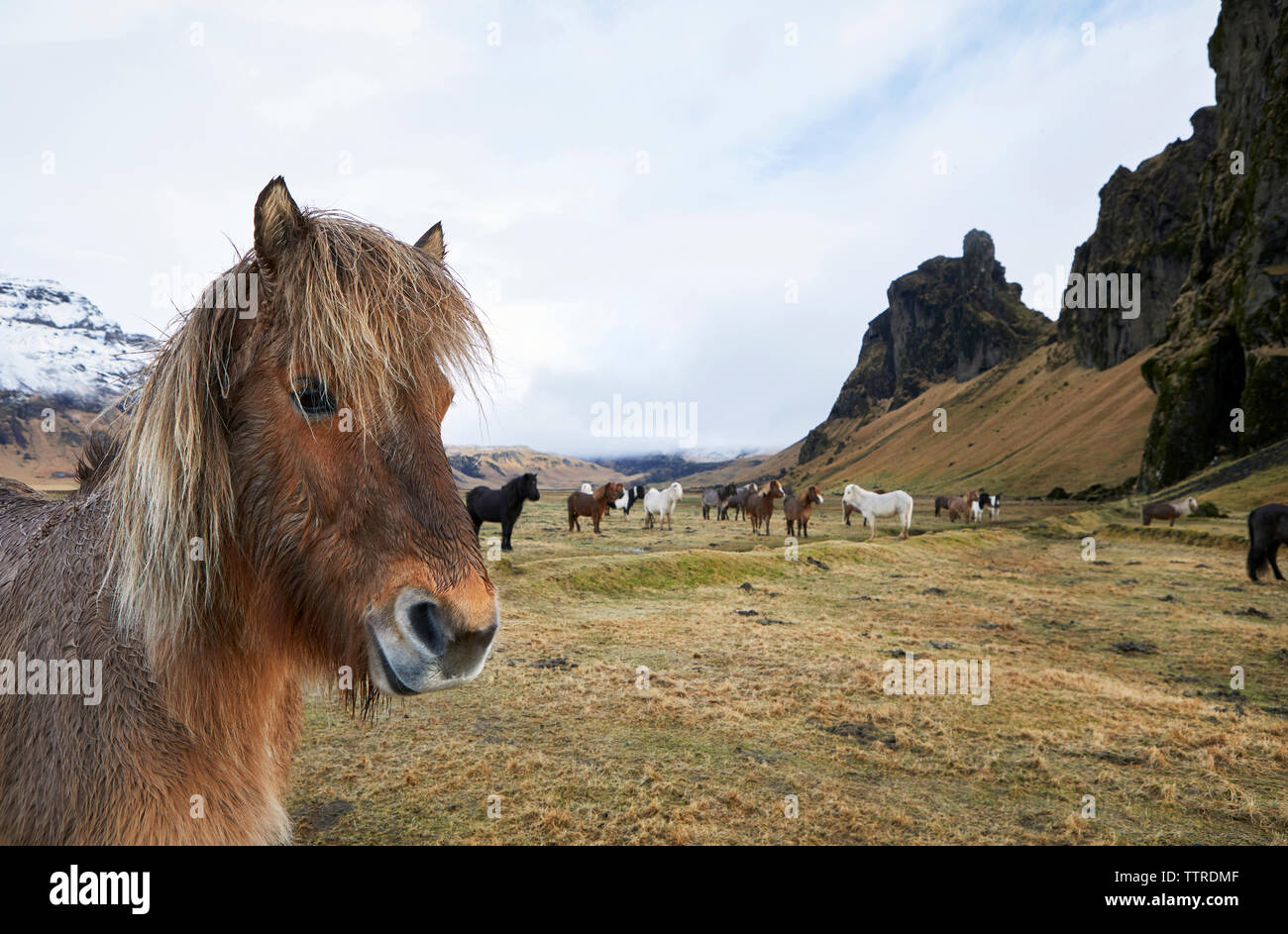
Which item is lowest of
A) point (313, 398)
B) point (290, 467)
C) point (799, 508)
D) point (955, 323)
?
point (799, 508)

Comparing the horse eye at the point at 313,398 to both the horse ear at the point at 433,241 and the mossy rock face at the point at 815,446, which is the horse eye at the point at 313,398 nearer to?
the horse ear at the point at 433,241

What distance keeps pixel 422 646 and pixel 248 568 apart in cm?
91

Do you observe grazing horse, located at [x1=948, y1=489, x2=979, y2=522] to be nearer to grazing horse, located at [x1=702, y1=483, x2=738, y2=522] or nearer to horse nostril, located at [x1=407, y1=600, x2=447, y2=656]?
grazing horse, located at [x1=702, y1=483, x2=738, y2=522]

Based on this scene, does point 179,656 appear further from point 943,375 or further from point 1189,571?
point 943,375

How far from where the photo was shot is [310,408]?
7.09 ft

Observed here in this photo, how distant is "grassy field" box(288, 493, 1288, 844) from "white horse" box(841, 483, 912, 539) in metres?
14.9

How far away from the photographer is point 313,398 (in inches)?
85.2

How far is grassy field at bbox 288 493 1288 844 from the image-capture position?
4.67 meters

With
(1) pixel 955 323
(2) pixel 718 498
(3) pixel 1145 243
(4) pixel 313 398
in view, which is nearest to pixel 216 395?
(4) pixel 313 398

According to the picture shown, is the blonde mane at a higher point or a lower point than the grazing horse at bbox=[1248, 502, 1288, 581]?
higher

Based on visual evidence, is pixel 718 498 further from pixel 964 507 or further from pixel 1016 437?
pixel 1016 437

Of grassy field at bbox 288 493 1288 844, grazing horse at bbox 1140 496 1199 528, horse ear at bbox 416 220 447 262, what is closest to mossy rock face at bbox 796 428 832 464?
grazing horse at bbox 1140 496 1199 528

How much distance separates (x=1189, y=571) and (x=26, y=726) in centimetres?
2498
